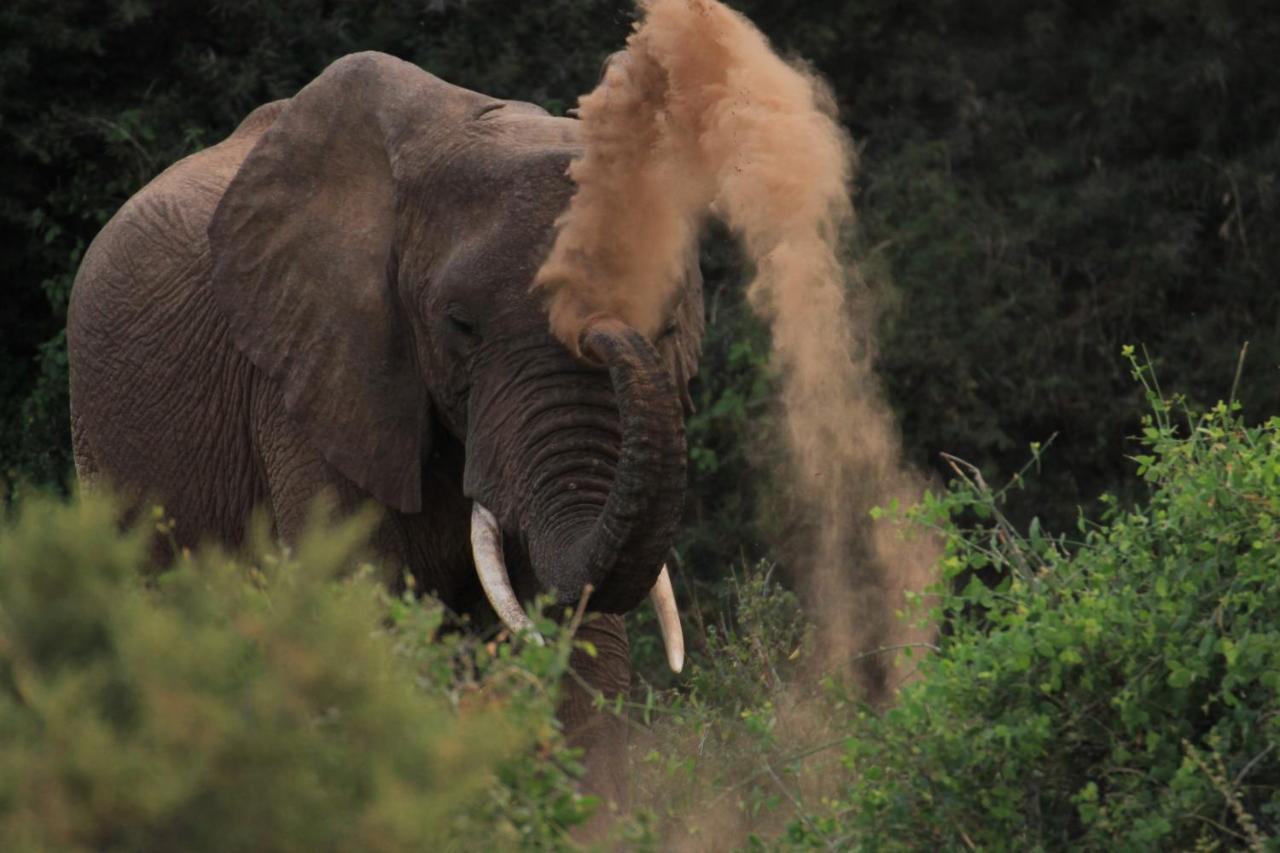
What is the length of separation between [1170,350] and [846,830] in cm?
689

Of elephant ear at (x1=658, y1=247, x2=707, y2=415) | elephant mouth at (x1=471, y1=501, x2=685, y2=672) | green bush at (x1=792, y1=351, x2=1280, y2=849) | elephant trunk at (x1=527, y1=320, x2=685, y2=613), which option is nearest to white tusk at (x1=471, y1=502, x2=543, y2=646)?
elephant mouth at (x1=471, y1=501, x2=685, y2=672)

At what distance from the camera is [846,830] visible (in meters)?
4.97

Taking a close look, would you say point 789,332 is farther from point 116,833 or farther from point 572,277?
point 116,833

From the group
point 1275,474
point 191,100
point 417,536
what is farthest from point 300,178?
point 191,100

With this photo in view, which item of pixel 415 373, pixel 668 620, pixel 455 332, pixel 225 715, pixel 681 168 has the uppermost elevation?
pixel 225 715

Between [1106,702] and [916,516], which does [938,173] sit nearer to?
[916,516]

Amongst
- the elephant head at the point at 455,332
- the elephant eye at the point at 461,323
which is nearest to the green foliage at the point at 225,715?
the elephant head at the point at 455,332

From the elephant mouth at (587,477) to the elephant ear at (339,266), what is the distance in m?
0.33

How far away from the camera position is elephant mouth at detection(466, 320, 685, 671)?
547 centimetres

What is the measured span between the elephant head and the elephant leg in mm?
207

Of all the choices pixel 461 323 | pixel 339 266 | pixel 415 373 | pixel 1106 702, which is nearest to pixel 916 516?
pixel 1106 702

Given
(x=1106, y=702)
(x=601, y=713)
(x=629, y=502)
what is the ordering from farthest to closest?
1. (x=601, y=713)
2. (x=629, y=502)
3. (x=1106, y=702)

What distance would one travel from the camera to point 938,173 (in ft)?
37.8

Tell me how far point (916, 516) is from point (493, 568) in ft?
3.84
